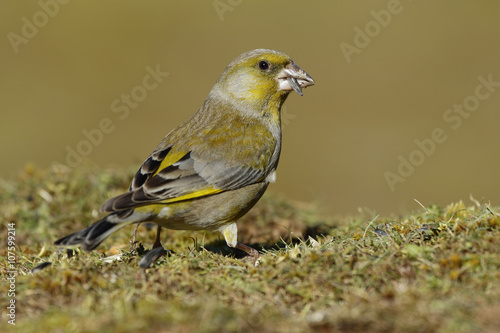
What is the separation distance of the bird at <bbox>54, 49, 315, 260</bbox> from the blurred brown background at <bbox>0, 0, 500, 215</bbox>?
6.59 m

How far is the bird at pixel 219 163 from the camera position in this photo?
16.9 ft

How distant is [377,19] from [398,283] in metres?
18.5

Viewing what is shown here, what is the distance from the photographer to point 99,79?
63.9ft

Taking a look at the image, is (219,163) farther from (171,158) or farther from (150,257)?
(150,257)

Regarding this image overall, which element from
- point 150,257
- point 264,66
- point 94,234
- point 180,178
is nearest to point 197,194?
point 180,178

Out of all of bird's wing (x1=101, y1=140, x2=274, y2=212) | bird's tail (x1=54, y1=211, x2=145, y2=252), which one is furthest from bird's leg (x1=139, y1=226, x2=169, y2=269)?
bird's wing (x1=101, y1=140, x2=274, y2=212)

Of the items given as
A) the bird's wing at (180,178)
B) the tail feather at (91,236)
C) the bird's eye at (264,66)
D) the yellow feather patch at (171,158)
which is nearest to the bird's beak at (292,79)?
the bird's eye at (264,66)

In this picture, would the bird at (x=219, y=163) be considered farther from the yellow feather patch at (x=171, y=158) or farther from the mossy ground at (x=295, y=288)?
the mossy ground at (x=295, y=288)

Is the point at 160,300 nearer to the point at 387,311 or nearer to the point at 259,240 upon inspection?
the point at 387,311

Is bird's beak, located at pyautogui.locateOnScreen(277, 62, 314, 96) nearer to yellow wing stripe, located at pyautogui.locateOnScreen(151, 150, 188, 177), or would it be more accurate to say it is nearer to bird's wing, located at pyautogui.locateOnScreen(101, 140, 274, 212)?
bird's wing, located at pyautogui.locateOnScreen(101, 140, 274, 212)

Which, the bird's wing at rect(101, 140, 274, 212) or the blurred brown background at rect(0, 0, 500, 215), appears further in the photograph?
the blurred brown background at rect(0, 0, 500, 215)

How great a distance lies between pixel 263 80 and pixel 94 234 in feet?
8.91

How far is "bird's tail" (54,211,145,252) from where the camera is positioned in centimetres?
464

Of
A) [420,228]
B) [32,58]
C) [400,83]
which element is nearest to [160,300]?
[420,228]
